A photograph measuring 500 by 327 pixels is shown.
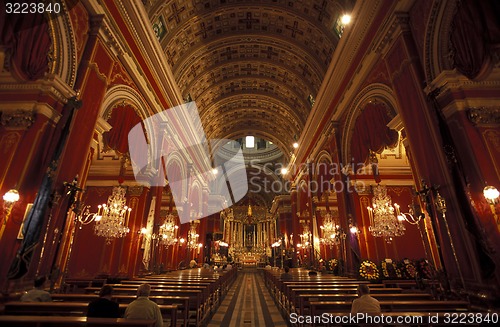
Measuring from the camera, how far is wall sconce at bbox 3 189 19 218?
421 cm

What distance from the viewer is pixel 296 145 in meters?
19.4

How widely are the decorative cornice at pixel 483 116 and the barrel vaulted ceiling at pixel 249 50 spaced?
7.16m

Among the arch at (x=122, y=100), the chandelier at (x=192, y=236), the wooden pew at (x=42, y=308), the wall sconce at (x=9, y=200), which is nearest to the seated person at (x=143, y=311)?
the wooden pew at (x=42, y=308)

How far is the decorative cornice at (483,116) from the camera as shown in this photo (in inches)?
191

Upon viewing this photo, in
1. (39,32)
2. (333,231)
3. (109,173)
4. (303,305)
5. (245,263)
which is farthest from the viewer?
(245,263)

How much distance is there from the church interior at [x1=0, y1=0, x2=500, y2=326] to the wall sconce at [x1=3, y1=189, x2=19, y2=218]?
0.07ft

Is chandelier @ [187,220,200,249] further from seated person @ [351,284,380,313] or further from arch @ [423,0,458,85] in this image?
arch @ [423,0,458,85]

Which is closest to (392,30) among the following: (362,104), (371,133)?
(362,104)

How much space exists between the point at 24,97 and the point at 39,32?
4.41 feet

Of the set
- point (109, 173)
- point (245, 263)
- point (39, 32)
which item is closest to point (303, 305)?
point (39, 32)

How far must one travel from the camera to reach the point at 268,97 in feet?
64.2

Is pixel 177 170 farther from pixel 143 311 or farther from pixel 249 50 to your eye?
pixel 143 311

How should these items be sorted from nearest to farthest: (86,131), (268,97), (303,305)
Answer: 1. (303,305)
2. (86,131)
3. (268,97)

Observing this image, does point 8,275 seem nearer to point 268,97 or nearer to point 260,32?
point 260,32
